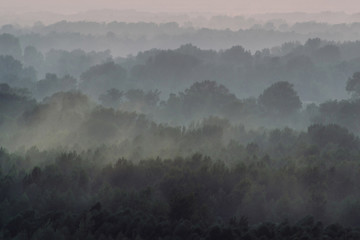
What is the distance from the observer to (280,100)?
2746 inches

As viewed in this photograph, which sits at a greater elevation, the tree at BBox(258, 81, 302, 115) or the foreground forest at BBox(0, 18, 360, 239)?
the tree at BBox(258, 81, 302, 115)

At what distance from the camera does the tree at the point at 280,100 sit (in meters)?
70.0

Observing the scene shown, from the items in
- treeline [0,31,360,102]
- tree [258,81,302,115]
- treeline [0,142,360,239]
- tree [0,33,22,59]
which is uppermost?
tree [0,33,22,59]

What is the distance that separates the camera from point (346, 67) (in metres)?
104

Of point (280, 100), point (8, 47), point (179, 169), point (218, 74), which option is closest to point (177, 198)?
point (179, 169)

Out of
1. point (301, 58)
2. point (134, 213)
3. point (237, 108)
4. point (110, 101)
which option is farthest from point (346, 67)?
point (134, 213)

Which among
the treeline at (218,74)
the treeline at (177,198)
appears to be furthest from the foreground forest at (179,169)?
the treeline at (218,74)

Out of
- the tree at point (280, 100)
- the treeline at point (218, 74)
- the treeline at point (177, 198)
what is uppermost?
the treeline at point (218, 74)

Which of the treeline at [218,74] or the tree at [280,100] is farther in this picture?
the treeline at [218,74]

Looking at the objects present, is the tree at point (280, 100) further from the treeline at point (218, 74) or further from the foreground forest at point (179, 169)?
the treeline at point (218, 74)

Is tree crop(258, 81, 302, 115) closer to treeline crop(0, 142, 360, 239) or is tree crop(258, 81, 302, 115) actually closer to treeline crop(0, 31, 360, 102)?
treeline crop(0, 31, 360, 102)

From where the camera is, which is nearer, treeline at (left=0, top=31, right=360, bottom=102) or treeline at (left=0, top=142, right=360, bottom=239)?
treeline at (left=0, top=142, right=360, bottom=239)

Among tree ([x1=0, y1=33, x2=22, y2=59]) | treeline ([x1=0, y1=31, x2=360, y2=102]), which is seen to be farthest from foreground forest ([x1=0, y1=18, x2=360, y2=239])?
tree ([x1=0, y1=33, x2=22, y2=59])

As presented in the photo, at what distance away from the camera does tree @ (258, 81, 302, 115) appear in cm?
7000
